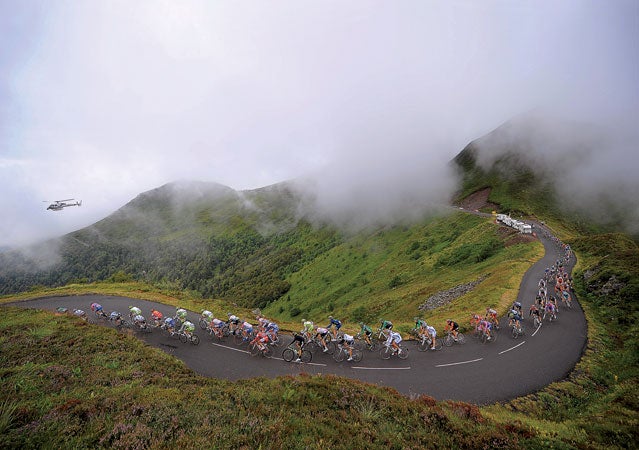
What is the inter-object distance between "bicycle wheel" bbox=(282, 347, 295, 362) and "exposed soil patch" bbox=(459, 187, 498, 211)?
102980 mm

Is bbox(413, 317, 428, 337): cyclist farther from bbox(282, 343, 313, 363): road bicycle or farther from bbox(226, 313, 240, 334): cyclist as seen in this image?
bbox(226, 313, 240, 334): cyclist

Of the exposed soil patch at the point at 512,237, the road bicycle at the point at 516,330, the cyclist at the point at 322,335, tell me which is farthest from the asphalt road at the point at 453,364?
the exposed soil patch at the point at 512,237

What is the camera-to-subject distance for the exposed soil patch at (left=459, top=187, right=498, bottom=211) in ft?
342

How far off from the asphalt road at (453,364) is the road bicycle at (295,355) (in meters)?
0.43

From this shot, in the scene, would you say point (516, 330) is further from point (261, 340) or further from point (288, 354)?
point (261, 340)

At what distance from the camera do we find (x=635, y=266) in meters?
32.8

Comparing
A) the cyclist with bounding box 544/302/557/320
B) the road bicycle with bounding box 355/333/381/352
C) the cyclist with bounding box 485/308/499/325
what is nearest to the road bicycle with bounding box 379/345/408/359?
the road bicycle with bounding box 355/333/381/352

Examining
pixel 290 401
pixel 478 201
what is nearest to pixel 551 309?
pixel 290 401

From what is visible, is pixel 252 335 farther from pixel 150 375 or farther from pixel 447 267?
pixel 447 267

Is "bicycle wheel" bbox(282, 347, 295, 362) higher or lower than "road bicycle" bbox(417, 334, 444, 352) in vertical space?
higher

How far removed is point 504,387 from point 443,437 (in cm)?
1137

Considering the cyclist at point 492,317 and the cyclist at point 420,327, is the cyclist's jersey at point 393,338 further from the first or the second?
the cyclist at point 492,317

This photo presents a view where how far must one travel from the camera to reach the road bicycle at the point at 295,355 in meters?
21.0

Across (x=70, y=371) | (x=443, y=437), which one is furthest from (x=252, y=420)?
(x=70, y=371)
